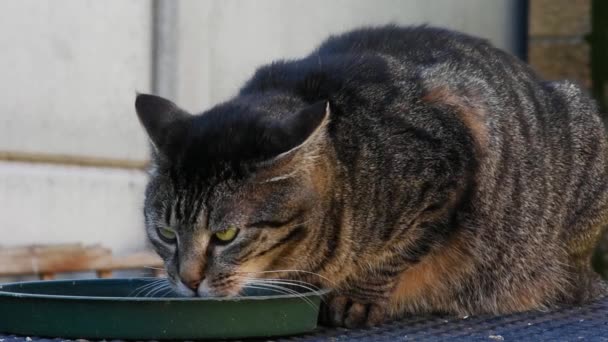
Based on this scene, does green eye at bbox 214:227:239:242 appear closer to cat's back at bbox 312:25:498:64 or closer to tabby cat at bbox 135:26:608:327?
tabby cat at bbox 135:26:608:327

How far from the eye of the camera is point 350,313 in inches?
108

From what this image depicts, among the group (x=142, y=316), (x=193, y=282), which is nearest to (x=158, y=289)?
(x=193, y=282)

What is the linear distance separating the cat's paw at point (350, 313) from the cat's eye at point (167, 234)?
0.50 metres

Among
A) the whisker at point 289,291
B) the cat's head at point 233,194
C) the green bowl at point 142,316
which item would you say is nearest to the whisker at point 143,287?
the cat's head at point 233,194

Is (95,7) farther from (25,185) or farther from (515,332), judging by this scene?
(515,332)

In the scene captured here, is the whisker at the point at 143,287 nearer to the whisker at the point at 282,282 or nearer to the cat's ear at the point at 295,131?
the whisker at the point at 282,282

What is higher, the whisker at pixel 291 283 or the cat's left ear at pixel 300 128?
the cat's left ear at pixel 300 128

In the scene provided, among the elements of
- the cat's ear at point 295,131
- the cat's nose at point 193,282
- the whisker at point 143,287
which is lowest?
the whisker at point 143,287

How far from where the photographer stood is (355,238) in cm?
271

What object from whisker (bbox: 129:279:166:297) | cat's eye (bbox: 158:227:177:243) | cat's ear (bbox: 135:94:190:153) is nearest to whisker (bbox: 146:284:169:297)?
whisker (bbox: 129:279:166:297)

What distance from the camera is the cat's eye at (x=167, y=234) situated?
2.51 m

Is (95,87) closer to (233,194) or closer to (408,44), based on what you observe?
(408,44)

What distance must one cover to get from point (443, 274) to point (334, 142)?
0.53 meters

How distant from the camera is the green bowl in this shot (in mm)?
2283
